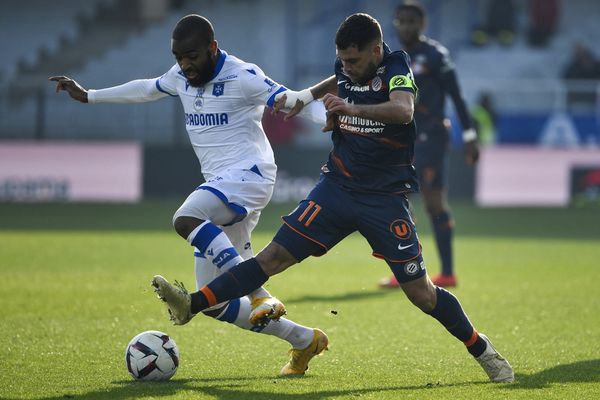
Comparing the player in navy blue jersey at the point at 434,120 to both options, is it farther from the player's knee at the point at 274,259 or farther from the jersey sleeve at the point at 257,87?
the player's knee at the point at 274,259

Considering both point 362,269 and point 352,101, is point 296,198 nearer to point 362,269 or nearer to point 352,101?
point 362,269

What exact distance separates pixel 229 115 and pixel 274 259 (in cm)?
110

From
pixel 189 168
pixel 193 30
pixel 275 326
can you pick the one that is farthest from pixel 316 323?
pixel 189 168

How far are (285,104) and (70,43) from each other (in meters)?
25.2

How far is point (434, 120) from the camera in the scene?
36.2 feet

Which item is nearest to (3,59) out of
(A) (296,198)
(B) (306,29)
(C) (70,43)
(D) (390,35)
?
(C) (70,43)

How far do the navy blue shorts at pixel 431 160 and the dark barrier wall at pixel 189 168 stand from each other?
10.1m

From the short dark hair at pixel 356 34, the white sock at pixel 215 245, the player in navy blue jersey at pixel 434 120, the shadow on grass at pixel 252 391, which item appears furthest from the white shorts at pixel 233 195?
the player in navy blue jersey at pixel 434 120

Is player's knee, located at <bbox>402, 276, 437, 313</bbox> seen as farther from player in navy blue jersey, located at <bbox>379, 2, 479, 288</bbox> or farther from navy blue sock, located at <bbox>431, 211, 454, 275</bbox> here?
navy blue sock, located at <bbox>431, 211, 454, 275</bbox>

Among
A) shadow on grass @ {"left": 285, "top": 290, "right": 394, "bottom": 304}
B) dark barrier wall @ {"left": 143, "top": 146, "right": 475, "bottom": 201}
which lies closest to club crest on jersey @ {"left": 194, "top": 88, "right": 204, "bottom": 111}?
shadow on grass @ {"left": 285, "top": 290, "right": 394, "bottom": 304}

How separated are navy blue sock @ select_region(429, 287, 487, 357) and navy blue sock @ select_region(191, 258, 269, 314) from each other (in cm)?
97

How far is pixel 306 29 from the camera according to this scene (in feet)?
96.4

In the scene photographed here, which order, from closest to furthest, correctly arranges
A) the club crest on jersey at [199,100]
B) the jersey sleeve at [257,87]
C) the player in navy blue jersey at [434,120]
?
the jersey sleeve at [257,87] → the club crest on jersey at [199,100] → the player in navy blue jersey at [434,120]

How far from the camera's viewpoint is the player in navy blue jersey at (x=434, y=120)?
427 inches
